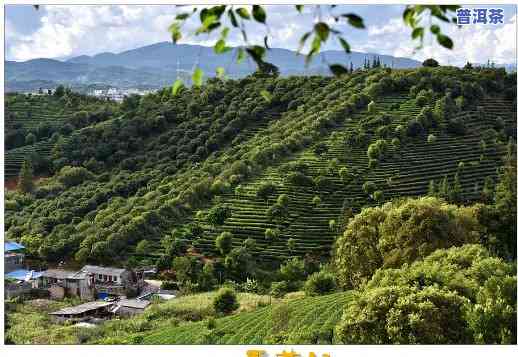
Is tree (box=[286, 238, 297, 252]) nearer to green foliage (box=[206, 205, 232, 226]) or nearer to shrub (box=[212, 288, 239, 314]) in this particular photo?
green foliage (box=[206, 205, 232, 226])

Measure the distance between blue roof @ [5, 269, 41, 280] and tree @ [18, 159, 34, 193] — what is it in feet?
9.62

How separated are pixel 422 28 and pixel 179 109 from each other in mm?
13613

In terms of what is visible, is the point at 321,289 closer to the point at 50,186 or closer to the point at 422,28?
the point at 50,186

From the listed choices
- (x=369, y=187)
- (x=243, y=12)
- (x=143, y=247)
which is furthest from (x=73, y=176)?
(x=243, y=12)

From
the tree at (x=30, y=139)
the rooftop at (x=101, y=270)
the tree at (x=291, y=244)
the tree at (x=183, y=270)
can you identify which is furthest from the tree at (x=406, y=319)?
the tree at (x=30, y=139)

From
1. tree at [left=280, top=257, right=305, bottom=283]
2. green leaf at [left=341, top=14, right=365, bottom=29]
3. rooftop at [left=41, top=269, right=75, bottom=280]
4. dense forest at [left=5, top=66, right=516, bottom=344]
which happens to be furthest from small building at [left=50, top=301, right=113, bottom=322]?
green leaf at [left=341, top=14, right=365, bottom=29]

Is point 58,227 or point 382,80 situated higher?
point 382,80

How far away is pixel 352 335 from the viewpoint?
659cm

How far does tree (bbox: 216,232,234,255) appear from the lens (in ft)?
30.0

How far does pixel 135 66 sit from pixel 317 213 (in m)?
4.35

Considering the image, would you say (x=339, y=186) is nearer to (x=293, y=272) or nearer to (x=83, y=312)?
(x=293, y=272)

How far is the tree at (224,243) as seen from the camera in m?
9.14

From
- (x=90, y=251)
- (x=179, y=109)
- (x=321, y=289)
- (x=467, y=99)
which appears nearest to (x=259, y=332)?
(x=321, y=289)

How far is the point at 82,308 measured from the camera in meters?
8.32
